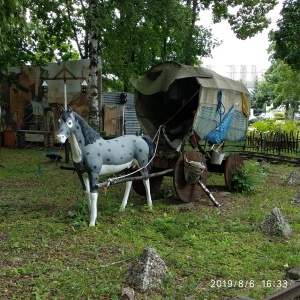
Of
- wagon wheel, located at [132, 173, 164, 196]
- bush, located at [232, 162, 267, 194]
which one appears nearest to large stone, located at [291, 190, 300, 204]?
bush, located at [232, 162, 267, 194]

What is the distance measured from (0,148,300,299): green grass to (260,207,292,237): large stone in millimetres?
137

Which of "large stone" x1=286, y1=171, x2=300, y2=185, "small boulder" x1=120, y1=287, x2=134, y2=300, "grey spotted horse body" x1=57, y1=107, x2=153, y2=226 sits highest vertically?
"grey spotted horse body" x1=57, y1=107, x2=153, y2=226

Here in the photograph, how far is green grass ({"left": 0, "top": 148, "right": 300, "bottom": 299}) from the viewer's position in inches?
185

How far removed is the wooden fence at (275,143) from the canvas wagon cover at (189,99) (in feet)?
30.0

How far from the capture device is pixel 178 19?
13.8m

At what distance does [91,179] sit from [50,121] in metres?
14.2

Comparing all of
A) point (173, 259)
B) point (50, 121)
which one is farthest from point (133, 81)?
point (50, 121)

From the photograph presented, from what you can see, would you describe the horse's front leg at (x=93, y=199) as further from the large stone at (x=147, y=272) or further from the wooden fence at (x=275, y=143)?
the wooden fence at (x=275, y=143)

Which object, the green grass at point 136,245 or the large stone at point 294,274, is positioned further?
the large stone at point 294,274

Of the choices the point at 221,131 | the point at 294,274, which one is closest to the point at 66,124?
the point at 294,274

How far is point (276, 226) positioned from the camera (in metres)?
6.79

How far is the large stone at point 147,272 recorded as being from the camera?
15.1ft

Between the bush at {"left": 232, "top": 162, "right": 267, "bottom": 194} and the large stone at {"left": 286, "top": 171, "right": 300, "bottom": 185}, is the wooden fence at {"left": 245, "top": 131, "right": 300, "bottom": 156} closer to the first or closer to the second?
the large stone at {"left": 286, "top": 171, "right": 300, "bottom": 185}

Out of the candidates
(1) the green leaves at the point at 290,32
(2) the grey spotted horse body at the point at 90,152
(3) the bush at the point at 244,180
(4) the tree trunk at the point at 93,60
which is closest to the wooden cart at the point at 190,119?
(3) the bush at the point at 244,180
